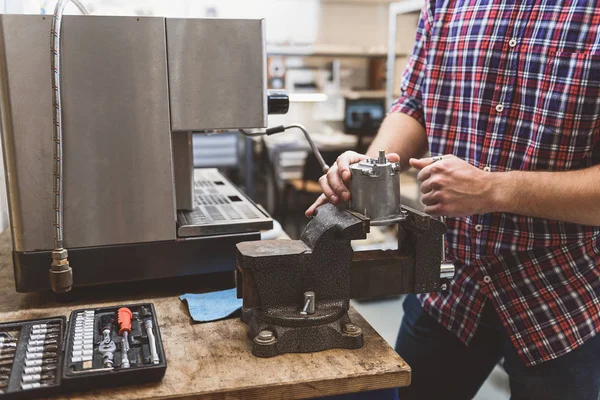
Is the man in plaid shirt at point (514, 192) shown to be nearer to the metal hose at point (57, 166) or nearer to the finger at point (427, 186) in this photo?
the finger at point (427, 186)

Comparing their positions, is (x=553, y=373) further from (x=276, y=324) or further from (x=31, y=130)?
(x=31, y=130)

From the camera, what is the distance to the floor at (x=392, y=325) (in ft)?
7.60

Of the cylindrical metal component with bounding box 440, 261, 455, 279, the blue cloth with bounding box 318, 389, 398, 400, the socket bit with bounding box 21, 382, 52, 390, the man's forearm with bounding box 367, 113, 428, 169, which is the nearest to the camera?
the socket bit with bounding box 21, 382, 52, 390

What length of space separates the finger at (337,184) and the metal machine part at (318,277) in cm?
7

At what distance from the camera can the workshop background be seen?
4973mm

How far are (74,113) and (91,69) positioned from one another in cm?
8

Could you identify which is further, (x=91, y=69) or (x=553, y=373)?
(x=553, y=373)

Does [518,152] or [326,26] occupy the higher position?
[326,26]

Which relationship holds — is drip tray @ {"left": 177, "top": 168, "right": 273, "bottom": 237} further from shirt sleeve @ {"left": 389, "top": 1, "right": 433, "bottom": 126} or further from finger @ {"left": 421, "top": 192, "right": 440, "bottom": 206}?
shirt sleeve @ {"left": 389, "top": 1, "right": 433, "bottom": 126}

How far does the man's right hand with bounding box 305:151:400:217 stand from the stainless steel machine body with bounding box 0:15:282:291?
166mm

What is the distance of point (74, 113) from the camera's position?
91 centimetres

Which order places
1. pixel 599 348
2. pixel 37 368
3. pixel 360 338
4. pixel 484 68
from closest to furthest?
1. pixel 37 368
2. pixel 360 338
3. pixel 599 348
4. pixel 484 68

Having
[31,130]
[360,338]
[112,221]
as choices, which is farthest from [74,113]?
[360,338]

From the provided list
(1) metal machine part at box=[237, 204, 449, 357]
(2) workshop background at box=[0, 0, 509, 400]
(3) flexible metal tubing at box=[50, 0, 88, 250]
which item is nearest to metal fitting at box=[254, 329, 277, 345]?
(1) metal machine part at box=[237, 204, 449, 357]
